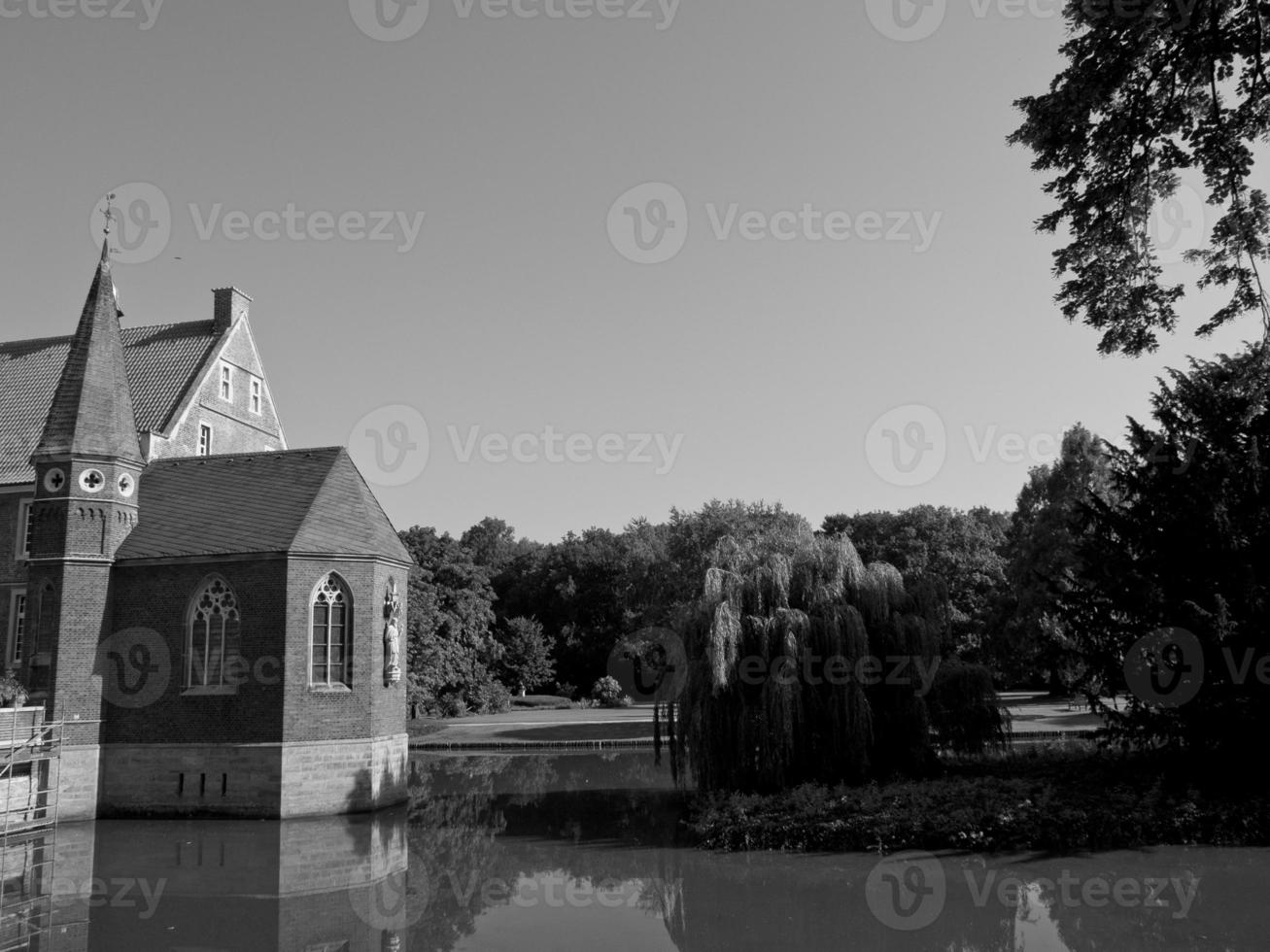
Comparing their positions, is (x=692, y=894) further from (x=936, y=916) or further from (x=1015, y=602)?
(x=1015, y=602)

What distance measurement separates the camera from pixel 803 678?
18609 millimetres

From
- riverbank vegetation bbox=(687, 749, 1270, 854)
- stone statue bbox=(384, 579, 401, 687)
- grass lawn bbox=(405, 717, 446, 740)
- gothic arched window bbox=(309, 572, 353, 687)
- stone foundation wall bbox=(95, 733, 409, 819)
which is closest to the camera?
riverbank vegetation bbox=(687, 749, 1270, 854)

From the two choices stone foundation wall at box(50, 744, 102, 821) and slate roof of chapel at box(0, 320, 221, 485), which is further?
slate roof of chapel at box(0, 320, 221, 485)

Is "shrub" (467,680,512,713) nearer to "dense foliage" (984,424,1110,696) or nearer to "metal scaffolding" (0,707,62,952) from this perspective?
"dense foliage" (984,424,1110,696)

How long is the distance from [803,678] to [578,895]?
246 inches

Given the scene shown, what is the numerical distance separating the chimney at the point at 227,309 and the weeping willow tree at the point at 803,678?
1893cm

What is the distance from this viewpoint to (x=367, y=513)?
2348cm

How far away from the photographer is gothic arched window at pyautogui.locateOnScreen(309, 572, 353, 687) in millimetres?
21891

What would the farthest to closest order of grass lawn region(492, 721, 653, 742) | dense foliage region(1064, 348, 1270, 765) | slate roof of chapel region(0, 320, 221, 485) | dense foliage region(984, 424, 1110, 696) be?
dense foliage region(984, 424, 1110, 696), grass lawn region(492, 721, 653, 742), slate roof of chapel region(0, 320, 221, 485), dense foliage region(1064, 348, 1270, 765)

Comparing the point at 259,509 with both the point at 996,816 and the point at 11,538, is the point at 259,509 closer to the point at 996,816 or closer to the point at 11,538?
the point at 11,538

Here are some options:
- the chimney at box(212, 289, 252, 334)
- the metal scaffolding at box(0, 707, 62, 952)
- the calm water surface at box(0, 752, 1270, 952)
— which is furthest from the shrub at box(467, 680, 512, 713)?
the calm water surface at box(0, 752, 1270, 952)

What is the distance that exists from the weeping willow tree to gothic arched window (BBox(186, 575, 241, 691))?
33.3 feet

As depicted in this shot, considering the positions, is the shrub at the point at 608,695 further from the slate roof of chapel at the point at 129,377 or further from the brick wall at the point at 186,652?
the brick wall at the point at 186,652

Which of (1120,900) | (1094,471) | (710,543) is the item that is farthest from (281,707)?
(1094,471)
